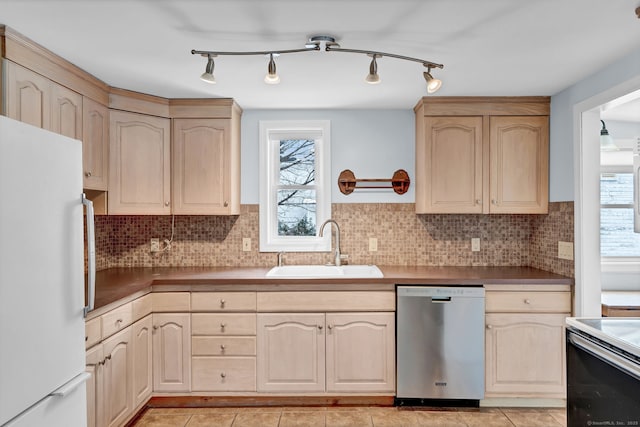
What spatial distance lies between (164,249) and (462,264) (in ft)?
8.08

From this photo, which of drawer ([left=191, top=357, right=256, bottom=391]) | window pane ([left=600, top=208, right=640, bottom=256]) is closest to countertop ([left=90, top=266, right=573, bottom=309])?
drawer ([left=191, top=357, right=256, bottom=391])

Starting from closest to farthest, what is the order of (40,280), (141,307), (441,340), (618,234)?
1. (40,280)
2. (141,307)
3. (441,340)
4. (618,234)

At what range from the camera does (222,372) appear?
283cm

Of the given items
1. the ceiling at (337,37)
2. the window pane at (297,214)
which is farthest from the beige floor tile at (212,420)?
the ceiling at (337,37)

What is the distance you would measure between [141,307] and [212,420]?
0.87 m

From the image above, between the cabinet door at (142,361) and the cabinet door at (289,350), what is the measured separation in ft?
2.37

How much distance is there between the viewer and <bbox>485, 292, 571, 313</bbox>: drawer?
2.80 m

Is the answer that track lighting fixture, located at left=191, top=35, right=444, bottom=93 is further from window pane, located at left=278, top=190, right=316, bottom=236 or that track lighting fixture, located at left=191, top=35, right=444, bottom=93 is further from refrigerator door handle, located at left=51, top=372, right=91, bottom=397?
window pane, located at left=278, top=190, right=316, bottom=236

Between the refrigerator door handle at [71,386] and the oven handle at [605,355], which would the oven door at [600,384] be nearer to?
the oven handle at [605,355]

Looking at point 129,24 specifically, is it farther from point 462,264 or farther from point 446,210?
point 462,264

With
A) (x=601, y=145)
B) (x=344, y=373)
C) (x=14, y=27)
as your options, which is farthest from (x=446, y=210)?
(x=14, y=27)

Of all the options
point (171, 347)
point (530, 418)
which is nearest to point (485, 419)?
point (530, 418)

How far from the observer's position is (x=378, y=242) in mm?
3432

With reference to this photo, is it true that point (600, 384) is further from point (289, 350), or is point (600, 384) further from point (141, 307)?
point (141, 307)
